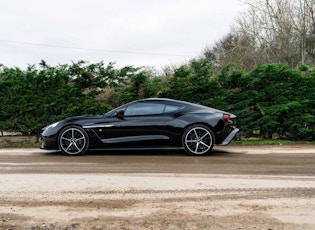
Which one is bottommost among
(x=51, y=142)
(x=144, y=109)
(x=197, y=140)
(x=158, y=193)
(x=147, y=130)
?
(x=158, y=193)

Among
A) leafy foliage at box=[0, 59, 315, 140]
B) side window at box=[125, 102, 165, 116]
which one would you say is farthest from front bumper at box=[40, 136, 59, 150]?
leafy foliage at box=[0, 59, 315, 140]

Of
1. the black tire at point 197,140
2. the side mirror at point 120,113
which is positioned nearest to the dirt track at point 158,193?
the black tire at point 197,140

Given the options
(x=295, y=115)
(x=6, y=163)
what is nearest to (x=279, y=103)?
(x=295, y=115)

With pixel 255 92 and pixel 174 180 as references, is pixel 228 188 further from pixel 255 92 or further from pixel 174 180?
pixel 255 92

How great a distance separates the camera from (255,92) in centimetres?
1131

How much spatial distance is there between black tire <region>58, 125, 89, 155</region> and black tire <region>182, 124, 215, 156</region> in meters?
2.34

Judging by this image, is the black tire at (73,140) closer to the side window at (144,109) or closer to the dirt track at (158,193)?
the dirt track at (158,193)

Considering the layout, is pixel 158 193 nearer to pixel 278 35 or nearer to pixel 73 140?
pixel 73 140

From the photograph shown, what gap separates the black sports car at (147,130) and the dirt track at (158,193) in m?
0.83

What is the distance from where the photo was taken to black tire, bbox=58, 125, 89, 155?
28.0 feet

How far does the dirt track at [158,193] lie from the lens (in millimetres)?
3527

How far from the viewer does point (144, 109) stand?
870 cm

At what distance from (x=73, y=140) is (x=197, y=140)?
2921 millimetres

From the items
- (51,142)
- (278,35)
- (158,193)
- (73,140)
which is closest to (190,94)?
(73,140)
